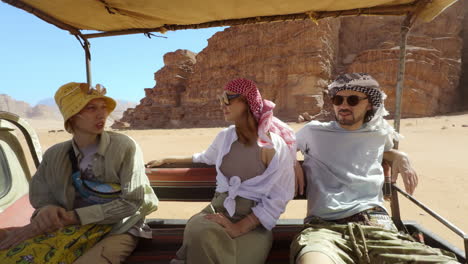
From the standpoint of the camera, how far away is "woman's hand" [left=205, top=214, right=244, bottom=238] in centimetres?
196

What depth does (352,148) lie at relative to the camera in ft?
7.91

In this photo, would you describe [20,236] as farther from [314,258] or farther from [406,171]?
[406,171]

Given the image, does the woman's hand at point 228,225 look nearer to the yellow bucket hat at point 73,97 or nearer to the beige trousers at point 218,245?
the beige trousers at point 218,245

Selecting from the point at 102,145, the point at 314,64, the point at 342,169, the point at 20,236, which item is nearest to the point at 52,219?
the point at 20,236

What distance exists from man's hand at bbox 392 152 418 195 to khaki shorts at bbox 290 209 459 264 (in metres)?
0.35

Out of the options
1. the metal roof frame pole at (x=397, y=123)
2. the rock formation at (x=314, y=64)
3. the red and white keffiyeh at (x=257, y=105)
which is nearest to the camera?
the red and white keffiyeh at (x=257, y=105)

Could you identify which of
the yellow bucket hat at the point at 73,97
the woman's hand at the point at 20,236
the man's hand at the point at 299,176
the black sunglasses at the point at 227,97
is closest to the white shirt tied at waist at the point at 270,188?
the man's hand at the point at 299,176

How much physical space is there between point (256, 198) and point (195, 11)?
197cm

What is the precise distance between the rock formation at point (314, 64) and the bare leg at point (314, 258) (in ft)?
95.7

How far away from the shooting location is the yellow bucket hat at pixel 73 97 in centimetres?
207

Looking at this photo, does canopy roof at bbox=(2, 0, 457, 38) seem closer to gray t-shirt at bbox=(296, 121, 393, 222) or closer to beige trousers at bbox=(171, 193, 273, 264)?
gray t-shirt at bbox=(296, 121, 393, 222)

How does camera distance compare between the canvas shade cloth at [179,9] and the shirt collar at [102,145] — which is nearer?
the shirt collar at [102,145]

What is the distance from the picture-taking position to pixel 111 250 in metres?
2.05

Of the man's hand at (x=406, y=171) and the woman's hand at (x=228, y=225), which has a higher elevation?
the man's hand at (x=406, y=171)
